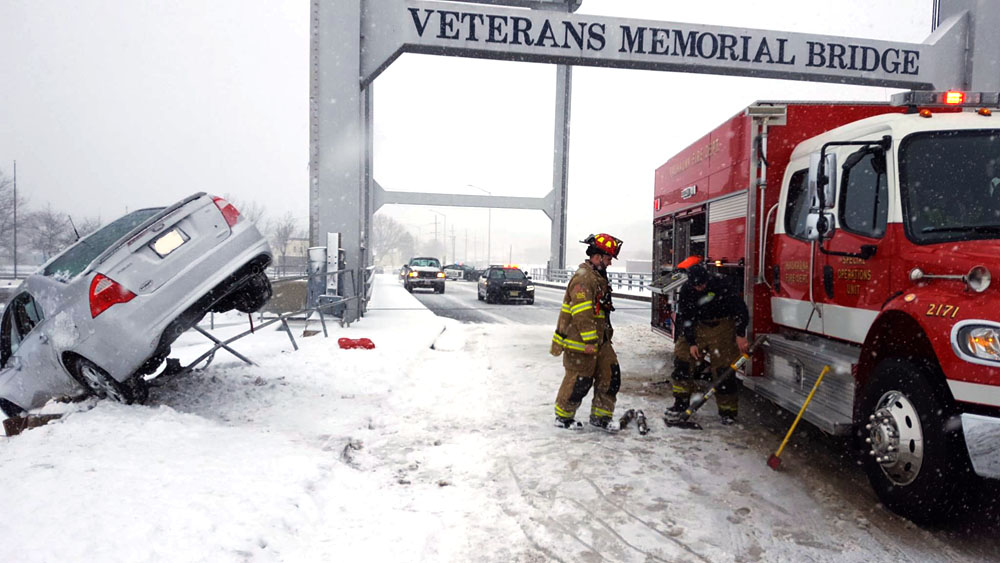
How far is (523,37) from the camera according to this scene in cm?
1156

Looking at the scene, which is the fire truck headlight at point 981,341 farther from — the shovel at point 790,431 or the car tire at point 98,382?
the car tire at point 98,382

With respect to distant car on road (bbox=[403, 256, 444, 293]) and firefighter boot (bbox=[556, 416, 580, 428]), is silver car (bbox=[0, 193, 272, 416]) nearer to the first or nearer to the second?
firefighter boot (bbox=[556, 416, 580, 428])

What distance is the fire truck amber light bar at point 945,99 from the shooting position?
4.34 metres

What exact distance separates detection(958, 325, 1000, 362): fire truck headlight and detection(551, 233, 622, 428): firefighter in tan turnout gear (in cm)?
273

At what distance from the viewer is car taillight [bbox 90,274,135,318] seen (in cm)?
465

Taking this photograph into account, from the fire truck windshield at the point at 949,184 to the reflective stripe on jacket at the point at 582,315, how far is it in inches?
Result: 95.0

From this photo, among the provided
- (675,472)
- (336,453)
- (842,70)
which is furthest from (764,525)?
(842,70)

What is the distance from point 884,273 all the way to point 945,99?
58.4 inches

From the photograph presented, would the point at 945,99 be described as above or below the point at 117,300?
above

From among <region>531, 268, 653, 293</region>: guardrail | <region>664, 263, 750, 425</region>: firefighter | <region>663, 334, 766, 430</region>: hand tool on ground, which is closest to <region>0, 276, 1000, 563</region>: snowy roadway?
<region>663, 334, 766, 430</region>: hand tool on ground

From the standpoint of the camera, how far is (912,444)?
3.50 m

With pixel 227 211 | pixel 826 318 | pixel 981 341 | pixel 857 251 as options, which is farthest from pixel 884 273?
pixel 227 211

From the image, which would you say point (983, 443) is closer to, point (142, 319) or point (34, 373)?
point (142, 319)

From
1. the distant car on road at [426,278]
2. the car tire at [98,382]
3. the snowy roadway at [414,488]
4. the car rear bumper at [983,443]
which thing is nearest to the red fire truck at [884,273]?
the car rear bumper at [983,443]
